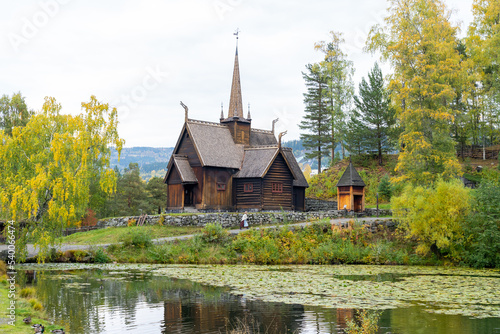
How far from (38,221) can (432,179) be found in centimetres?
2473

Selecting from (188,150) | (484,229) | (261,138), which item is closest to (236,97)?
(261,138)

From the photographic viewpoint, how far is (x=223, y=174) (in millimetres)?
41625

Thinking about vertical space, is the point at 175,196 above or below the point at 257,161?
below

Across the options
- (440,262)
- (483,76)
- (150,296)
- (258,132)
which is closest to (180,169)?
(258,132)

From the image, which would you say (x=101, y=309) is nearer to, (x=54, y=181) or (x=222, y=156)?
(x=54, y=181)

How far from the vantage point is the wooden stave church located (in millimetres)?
41000

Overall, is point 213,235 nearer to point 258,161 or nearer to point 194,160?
point 194,160

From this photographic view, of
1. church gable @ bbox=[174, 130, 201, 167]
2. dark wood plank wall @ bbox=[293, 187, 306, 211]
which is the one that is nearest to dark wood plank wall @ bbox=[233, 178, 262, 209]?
church gable @ bbox=[174, 130, 201, 167]

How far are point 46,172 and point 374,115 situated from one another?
1544 inches

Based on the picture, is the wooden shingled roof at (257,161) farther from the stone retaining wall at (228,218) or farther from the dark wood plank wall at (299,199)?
the stone retaining wall at (228,218)

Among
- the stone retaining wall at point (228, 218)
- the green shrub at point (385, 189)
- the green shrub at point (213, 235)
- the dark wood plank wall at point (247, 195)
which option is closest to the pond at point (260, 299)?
the green shrub at point (213, 235)

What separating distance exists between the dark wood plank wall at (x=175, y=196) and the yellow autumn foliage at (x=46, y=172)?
1742 cm

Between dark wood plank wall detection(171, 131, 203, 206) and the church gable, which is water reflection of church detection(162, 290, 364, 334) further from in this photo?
the church gable

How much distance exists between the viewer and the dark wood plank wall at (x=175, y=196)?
41.4 meters
